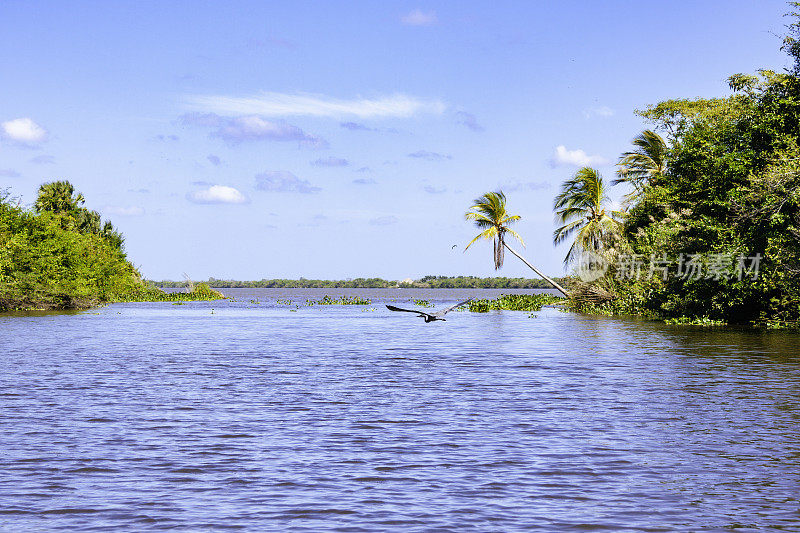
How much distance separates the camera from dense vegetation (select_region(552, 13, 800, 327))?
99.8 ft

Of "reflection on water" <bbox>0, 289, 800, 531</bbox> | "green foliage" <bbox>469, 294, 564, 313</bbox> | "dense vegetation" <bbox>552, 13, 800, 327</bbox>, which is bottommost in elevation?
"reflection on water" <bbox>0, 289, 800, 531</bbox>

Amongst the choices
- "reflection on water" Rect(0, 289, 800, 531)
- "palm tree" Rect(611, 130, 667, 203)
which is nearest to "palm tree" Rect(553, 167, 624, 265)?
"palm tree" Rect(611, 130, 667, 203)

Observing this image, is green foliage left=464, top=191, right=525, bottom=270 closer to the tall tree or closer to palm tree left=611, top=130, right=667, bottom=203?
palm tree left=611, top=130, right=667, bottom=203

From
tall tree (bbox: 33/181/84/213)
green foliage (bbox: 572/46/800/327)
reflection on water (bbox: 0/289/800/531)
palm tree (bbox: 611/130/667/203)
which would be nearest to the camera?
reflection on water (bbox: 0/289/800/531)

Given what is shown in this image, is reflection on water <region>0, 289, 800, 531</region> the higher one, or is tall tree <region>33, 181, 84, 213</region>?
tall tree <region>33, 181, 84, 213</region>

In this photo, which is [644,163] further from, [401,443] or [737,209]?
[401,443]

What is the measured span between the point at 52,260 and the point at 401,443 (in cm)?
5254

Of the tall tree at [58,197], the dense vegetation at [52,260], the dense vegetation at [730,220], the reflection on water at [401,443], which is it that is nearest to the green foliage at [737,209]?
the dense vegetation at [730,220]

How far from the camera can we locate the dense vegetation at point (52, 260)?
181 feet

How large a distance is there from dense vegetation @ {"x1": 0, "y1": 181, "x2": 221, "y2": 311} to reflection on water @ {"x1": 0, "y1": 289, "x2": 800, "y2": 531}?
3374 cm

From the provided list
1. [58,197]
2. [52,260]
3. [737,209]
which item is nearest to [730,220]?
[737,209]

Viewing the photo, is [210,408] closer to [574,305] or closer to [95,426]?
[95,426]

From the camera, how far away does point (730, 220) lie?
117 feet

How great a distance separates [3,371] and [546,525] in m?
17.9
